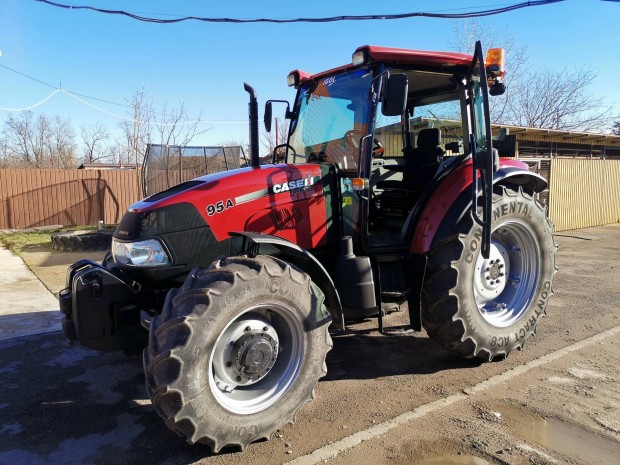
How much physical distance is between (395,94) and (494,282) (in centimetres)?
205

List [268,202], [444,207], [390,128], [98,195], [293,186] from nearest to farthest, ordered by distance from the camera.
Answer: [268,202] < [293,186] < [444,207] < [390,128] < [98,195]

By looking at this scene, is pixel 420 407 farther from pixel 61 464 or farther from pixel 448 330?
pixel 61 464

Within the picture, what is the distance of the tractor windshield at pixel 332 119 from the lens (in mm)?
3875

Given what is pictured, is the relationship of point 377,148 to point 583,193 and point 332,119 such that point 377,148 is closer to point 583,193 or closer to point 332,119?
point 332,119

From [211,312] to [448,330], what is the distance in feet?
6.68

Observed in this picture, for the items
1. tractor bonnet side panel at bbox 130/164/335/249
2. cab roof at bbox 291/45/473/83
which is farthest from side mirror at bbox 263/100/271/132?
tractor bonnet side panel at bbox 130/164/335/249

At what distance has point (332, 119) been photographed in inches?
165

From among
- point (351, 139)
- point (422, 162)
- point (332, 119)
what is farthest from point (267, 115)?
point (422, 162)

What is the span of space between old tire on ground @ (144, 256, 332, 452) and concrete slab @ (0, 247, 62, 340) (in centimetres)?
355

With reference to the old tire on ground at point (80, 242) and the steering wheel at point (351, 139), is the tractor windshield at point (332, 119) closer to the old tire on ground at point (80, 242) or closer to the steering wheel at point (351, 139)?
the steering wheel at point (351, 139)

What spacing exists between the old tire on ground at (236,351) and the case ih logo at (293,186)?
2.36 feet

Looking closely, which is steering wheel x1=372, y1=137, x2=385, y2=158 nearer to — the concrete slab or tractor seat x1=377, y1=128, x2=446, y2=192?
tractor seat x1=377, y1=128, x2=446, y2=192

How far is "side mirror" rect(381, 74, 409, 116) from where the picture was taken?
10.9ft

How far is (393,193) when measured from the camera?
15.1ft
